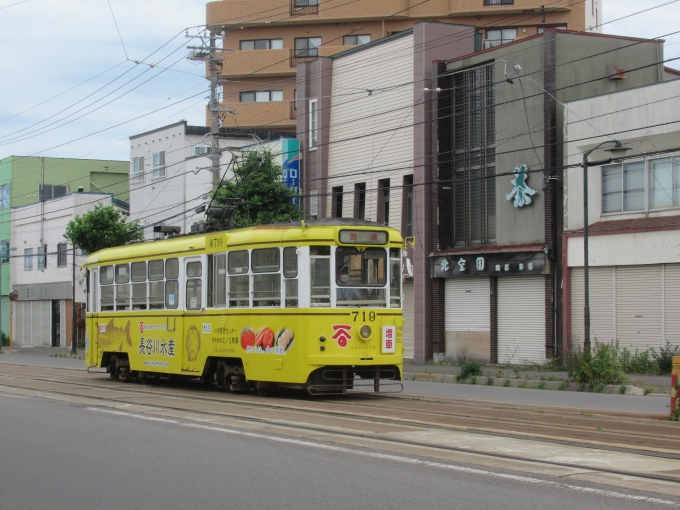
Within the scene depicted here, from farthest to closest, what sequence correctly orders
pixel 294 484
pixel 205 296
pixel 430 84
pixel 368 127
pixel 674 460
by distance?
pixel 368 127
pixel 430 84
pixel 205 296
pixel 674 460
pixel 294 484

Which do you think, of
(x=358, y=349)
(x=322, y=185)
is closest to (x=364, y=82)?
(x=322, y=185)

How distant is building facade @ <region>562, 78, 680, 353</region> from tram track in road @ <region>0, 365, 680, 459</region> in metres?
11.0

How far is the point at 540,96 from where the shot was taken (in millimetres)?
28453

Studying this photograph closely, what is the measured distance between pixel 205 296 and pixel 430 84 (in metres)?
16.5

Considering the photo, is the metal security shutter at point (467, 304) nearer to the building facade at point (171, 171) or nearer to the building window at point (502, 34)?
the building facade at point (171, 171)

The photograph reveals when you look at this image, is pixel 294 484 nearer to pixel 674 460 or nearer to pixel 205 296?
pixel 674 460

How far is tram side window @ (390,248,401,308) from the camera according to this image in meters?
16.4

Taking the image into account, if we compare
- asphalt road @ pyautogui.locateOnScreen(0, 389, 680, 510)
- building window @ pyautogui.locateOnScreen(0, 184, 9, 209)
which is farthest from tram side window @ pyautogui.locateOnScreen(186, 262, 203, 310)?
building window @ pyautogui.locateOnScreen(0, 184, 9, 209)

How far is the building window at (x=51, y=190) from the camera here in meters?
60.9

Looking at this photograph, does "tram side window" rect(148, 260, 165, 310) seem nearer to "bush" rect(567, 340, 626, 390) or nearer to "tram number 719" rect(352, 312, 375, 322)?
"tram number 719" rect(352, 312, 375, 322)

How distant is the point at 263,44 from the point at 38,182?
17600mm

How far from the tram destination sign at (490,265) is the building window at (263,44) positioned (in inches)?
1272

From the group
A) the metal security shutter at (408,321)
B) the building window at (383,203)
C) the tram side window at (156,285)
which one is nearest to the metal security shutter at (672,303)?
the metal security shutter at (408,321)

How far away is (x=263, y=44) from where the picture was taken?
61.0 m
